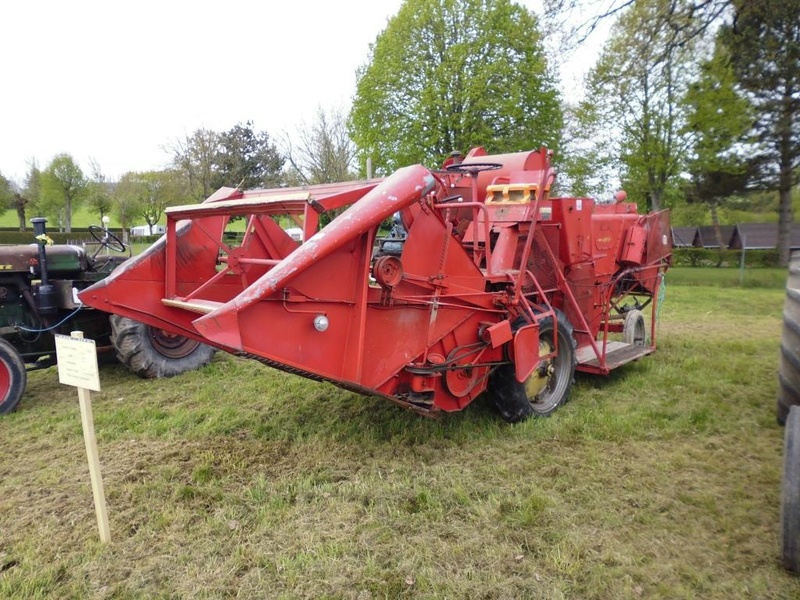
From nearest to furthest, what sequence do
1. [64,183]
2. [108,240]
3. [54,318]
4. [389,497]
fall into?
[389,497], [54,318], [108,240], [64,183]

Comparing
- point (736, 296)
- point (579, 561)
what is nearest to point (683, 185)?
point (736, 296)

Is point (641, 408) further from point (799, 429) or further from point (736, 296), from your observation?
point (736, 296)

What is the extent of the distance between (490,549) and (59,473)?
107 inches

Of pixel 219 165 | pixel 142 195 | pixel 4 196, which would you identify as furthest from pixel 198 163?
pixel 4 196

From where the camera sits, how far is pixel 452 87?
17.4m

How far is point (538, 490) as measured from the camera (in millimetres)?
3262

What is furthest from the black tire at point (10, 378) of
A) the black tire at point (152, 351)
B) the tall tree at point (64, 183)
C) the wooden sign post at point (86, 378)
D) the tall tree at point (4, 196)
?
the tall tree at point (4, 196)

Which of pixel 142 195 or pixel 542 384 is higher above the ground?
pixel 142 195

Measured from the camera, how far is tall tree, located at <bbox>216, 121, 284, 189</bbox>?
25641mm

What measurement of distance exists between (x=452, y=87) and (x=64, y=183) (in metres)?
27.8

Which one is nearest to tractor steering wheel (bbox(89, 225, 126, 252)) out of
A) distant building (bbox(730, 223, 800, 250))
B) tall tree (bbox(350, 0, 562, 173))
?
tall tree (bbox(350, 0, 562, 173))

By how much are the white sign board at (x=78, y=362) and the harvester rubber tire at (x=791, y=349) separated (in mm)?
4047

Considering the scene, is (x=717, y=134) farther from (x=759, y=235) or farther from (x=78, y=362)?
(x=759, y=235)

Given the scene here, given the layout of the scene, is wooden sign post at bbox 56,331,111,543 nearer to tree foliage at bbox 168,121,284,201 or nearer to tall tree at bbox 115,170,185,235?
tree foliage at bbox 168,121,284,201
